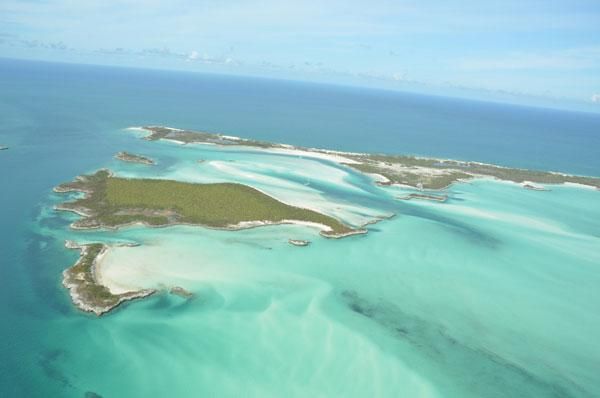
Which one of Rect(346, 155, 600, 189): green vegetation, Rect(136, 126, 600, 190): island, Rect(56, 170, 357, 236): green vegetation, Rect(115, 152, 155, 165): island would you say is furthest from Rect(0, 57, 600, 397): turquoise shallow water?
Rect(136, 126, 600, 190): island

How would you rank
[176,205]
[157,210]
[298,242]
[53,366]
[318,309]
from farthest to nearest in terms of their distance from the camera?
1. [176,205]
2. [157,210]
3. [298,242]
4. [318,309]
5. [53,366]

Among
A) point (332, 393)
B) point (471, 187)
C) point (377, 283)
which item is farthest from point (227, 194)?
point (471, 187)

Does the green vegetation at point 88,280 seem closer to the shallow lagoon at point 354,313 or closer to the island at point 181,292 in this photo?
the shallow lagoon at point 354,313

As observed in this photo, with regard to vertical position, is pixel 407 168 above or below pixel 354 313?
above

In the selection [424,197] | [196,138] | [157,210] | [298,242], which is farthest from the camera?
[196,138]

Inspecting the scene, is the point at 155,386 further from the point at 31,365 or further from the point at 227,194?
the point at 227,194

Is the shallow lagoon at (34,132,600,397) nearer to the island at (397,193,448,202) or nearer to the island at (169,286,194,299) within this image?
the island at (169,286,194,299)

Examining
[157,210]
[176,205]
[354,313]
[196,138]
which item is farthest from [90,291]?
[196,138]

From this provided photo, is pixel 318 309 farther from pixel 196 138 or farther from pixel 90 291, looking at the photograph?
pixel 196 138
